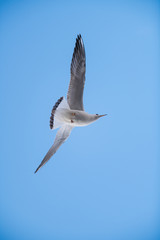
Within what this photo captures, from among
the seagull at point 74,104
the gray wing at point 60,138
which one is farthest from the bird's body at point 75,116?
the gray wing at point 60,138

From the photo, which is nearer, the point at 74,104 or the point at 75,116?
the point at 75,116

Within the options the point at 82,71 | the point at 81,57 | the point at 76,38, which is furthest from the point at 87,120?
the point at 76,38

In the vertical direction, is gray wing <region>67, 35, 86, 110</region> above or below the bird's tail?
above

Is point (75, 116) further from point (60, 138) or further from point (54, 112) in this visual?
point (60, 138)

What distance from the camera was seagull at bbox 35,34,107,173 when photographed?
3000mm

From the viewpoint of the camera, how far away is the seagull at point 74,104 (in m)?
3.00

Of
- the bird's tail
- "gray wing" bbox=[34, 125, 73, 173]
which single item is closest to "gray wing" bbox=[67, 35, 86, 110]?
the bird's tail

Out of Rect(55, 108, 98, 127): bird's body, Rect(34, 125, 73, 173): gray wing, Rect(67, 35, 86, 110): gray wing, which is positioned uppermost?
Rect(67, 35, 86, 110): gray wing

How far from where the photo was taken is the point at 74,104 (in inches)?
125

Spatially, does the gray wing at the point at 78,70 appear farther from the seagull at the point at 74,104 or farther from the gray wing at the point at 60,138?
the gray wing at the point at 60,138

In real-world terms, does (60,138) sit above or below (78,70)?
below

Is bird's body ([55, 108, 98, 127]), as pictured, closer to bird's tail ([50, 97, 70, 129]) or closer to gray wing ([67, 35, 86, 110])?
bird's tail ([50, 97, 70, 129])

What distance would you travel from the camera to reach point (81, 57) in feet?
9.95

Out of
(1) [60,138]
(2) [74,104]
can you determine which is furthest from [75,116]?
(1) [60,138]
